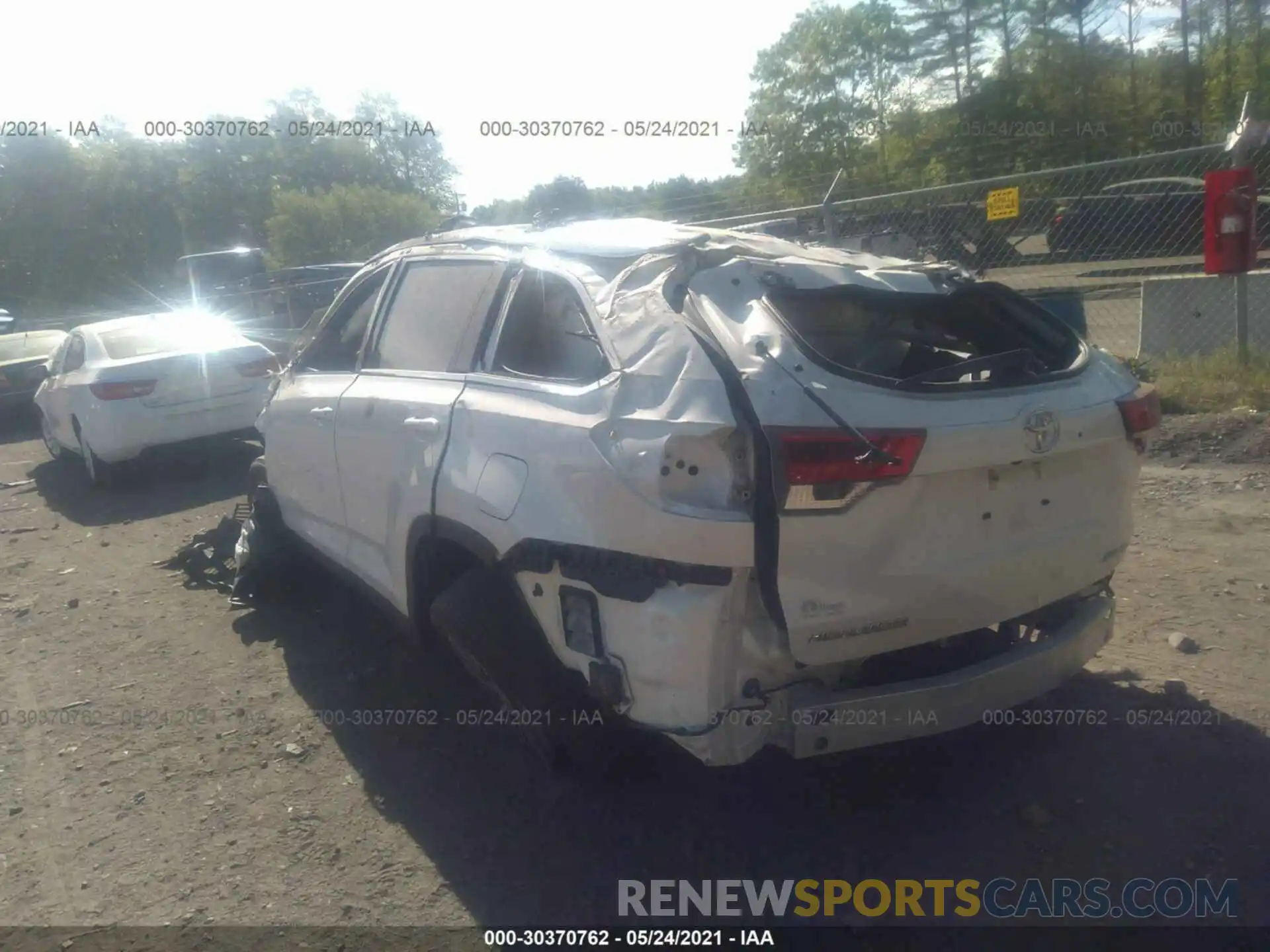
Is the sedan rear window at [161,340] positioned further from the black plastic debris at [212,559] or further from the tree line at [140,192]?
the tree line at [140,192]

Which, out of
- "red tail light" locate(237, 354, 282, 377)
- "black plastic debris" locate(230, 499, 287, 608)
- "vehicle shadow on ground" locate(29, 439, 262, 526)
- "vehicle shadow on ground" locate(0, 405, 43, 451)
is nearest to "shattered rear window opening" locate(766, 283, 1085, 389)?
"black plastic debris" locate(230, 499, 287, 608)

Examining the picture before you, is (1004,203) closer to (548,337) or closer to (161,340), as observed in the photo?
(548,337)

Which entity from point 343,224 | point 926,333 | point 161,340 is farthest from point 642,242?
point 343,224

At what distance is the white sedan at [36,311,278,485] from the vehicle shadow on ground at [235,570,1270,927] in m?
5.61

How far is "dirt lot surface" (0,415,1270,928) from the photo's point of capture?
10.4 ft

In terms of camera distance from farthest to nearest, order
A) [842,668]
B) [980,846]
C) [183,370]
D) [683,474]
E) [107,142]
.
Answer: [107,142]
[183,370]
[980,846]
[842,668]
[683,474]

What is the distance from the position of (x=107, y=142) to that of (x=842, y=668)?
41683mm

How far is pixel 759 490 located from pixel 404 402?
1.73 meters

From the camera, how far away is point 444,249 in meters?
4.30

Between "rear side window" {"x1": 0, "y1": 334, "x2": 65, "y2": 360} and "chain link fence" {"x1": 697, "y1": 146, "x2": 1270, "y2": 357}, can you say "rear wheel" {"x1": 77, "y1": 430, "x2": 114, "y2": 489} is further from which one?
"rear side window" {"x1": 0, "y1": 334, "x2": 65, "y2": 360}

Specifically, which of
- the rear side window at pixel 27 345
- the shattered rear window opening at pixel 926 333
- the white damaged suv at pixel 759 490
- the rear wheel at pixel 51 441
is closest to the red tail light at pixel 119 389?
the rear wheel at pixel 51 441

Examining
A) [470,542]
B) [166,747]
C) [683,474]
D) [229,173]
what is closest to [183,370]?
[166,747]

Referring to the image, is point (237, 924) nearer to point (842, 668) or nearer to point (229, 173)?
point (842, 668)

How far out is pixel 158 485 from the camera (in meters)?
9.47
